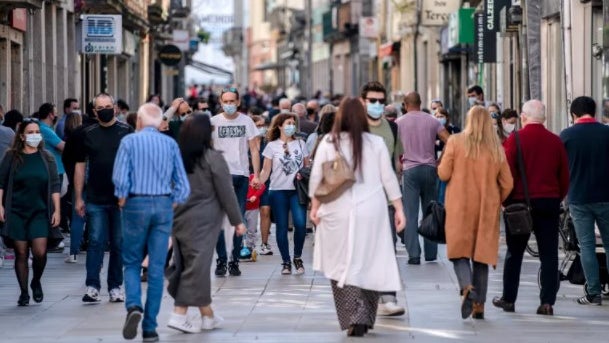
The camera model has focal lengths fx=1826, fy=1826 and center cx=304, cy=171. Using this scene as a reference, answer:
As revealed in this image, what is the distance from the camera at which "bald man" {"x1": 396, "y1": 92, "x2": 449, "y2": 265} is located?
1933 cm

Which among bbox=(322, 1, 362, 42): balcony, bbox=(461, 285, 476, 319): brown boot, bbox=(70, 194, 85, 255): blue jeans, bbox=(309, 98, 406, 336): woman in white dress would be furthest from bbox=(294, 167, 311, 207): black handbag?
bbox=(322, 1, 362, 42): balcony

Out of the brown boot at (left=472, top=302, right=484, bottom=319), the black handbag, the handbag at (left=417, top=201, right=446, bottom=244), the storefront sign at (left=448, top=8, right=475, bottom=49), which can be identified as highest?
the storefront sign at (left=448, top=8, right=475, bottom=49)

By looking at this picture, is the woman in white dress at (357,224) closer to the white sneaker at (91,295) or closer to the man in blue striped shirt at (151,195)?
the man in blue striped shirt at (151,195)

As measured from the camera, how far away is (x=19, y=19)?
1178 inches

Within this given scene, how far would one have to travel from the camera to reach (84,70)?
135ft

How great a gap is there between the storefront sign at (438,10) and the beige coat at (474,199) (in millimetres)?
29744

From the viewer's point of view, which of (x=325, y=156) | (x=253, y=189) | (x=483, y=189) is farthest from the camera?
(x=253, y=189)

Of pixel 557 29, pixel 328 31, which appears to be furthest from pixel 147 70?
pixel 557 29

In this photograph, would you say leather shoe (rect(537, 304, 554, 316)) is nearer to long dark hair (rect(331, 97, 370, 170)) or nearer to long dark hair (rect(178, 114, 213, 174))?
long dark hair (rect(331, 97, 370, 170))

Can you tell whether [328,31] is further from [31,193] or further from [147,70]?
[31,193]

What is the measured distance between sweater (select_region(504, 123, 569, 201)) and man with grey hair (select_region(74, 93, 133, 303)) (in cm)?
352

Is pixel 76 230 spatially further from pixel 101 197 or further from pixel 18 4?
pixel 18 4

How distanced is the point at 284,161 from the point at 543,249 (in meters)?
4.89

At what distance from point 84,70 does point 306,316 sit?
26.9 metres
